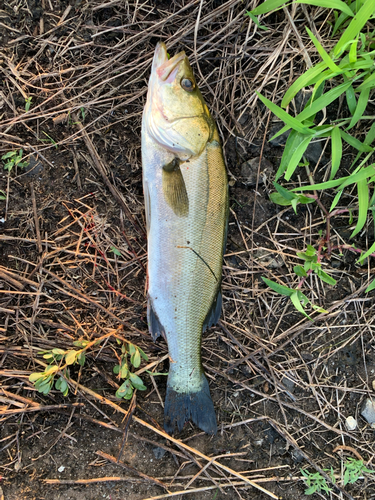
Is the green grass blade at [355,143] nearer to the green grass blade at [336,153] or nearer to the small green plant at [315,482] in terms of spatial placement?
the green grass blade at [336,153]

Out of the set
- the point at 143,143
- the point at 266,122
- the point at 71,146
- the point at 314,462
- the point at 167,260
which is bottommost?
the point at 314,462

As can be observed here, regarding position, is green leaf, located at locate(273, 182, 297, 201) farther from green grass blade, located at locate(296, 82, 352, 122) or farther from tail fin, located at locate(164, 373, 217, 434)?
tail fin, located at locate(164, 373, 217, 434)

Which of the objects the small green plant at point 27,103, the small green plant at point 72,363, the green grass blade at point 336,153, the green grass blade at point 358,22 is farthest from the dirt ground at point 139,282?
the green grass blade at point 358,22

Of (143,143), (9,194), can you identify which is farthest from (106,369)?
(143,143)

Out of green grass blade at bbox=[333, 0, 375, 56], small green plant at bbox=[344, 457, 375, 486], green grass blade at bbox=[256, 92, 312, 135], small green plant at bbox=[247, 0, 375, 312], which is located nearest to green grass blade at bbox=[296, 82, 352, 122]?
small green plant at bbox=[247, 0, 375, 312]

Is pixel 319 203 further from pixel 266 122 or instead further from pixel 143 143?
pixel 143 143

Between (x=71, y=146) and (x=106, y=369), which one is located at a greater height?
(x=71, y=146)
